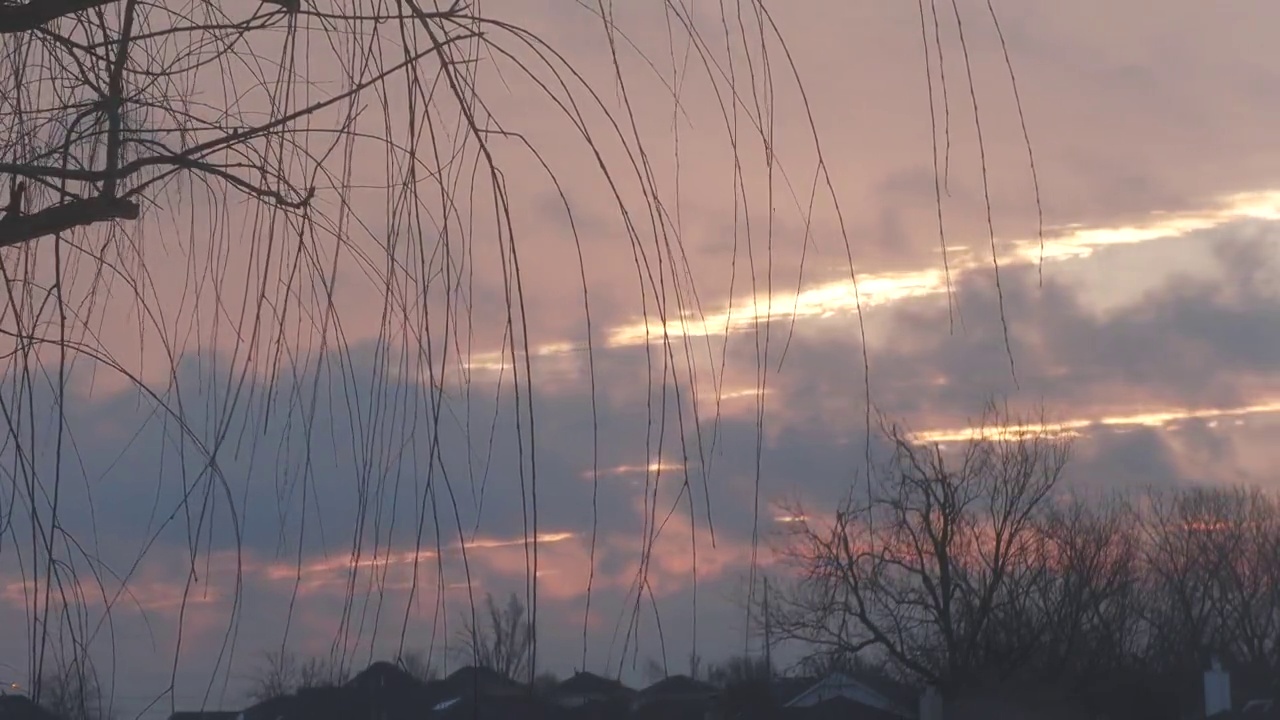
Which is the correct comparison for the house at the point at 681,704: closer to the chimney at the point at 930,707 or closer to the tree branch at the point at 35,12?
the chimney at the point at 930,707

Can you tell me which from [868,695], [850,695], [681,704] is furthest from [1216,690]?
[681,704]

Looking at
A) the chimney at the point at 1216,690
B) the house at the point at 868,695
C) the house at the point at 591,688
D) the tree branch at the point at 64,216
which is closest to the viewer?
the tree branch at the point at 64,216

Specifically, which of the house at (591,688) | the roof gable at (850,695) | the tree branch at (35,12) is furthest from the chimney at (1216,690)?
the tree branch at (35,12)

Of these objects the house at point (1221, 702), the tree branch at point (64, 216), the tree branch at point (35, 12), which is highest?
the tree branch at point (35, 12)

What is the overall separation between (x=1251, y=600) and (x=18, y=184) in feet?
129

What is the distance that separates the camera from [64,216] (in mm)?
1996

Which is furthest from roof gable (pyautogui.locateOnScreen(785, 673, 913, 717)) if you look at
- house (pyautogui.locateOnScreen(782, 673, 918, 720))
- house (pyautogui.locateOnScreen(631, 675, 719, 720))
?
house (pyautogui.locateOnScreen(631, 675, 719, 720))

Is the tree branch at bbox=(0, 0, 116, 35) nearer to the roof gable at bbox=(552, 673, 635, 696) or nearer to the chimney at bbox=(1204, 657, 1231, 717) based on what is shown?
the roof gable at bbox=(552, 673, 635, 696)

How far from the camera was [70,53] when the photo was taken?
7.25 feet

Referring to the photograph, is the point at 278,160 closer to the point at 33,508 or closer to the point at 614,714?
the point at 33,508

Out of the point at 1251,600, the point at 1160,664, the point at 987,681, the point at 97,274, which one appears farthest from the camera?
the point at 1251,600

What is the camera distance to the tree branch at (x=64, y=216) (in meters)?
2.00

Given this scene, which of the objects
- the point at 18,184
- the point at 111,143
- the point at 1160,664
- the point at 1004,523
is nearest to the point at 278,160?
the point at 111,143

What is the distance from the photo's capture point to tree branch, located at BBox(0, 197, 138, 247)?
1996 millimetres
